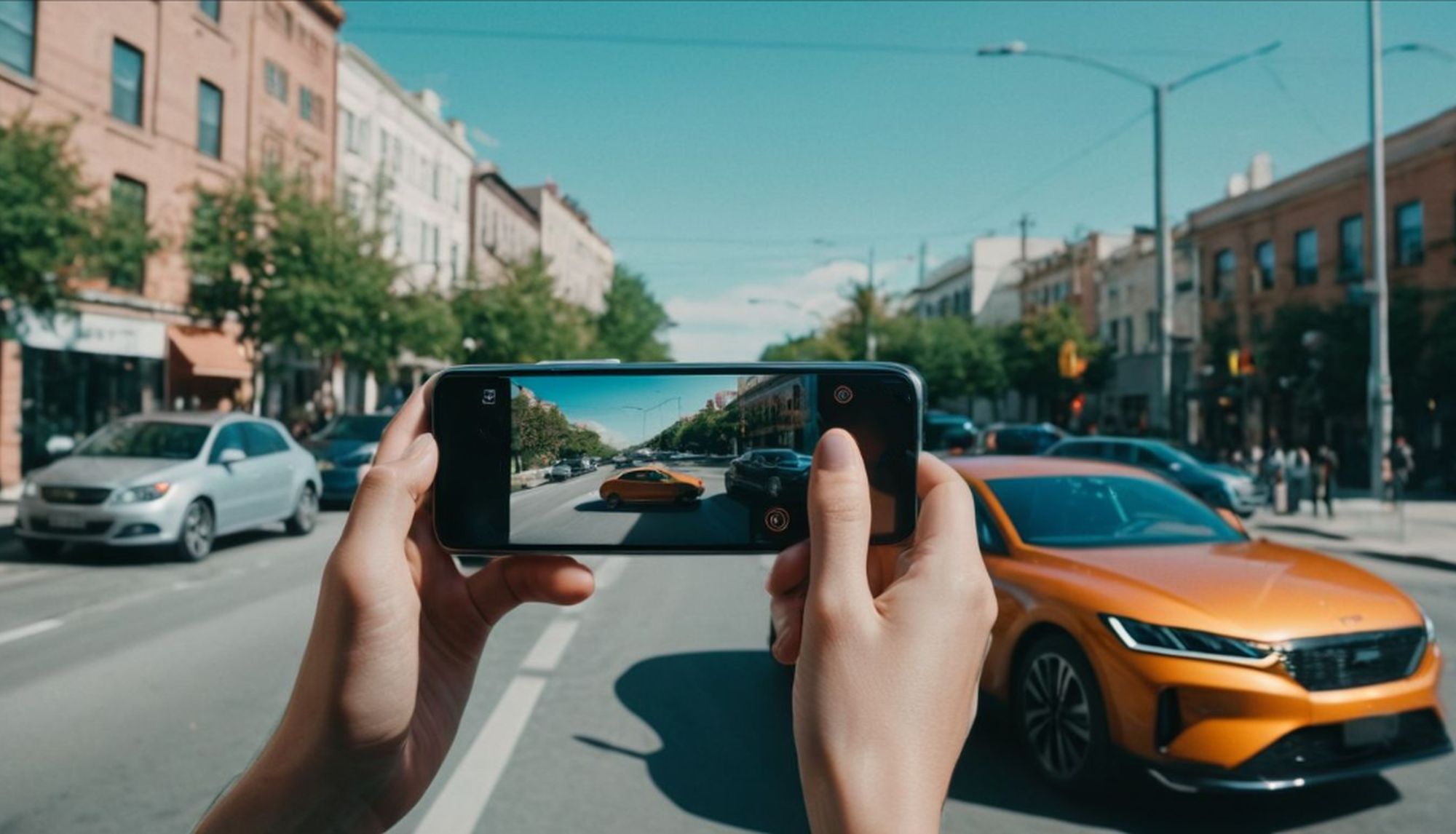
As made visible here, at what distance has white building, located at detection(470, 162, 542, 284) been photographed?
170 feet

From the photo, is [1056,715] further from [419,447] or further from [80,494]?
[80,494]

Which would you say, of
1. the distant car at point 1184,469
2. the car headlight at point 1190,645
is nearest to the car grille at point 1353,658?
the car headlight at point 1190,645

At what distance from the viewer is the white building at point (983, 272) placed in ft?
238

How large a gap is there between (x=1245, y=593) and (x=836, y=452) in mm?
3806

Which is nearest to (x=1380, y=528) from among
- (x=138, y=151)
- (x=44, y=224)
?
(x=44, y=224)

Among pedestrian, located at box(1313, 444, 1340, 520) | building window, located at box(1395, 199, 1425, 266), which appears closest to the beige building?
pedestrian, located at box(1313, 444, 1340, 520)

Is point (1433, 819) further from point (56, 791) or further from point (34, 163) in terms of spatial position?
point (34, 163)

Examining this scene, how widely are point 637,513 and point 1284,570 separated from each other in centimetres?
424

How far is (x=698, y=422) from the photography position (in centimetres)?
197

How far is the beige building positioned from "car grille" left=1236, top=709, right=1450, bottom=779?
62.7 feet

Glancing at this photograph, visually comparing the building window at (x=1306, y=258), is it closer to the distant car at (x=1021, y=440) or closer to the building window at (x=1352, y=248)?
the building window at (x=1352, y=248)

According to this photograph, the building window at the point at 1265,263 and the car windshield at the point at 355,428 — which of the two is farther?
the building window at the point at 1265,263

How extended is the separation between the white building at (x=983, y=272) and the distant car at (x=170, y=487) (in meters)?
60.0

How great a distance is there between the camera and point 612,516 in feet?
6.48
